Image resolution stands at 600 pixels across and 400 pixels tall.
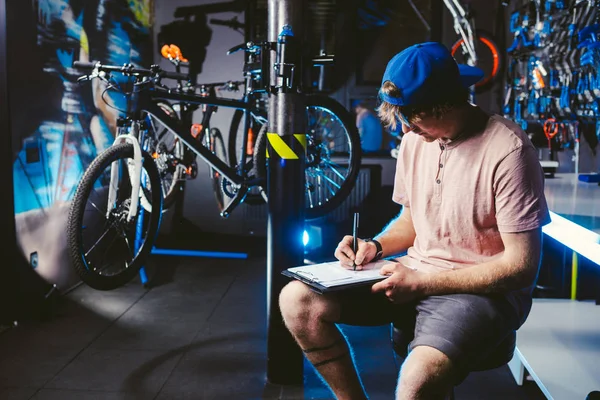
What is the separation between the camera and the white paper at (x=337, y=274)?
1480 mm

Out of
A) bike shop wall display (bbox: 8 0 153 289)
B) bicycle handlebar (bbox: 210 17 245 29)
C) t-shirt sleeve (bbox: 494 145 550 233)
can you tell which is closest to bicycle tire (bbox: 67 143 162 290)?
bike shop wall display (bbox: 8 0 153 289)

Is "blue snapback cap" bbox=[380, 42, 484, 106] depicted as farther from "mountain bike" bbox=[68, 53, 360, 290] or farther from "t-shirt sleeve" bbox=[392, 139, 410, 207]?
"mountain bike" bbox=[68, 53, 360, 290]

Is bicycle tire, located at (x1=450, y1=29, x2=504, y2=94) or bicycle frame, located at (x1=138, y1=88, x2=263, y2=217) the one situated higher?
bicycle tire, located at (x1=450, y1=29, x2=504, y2=94)

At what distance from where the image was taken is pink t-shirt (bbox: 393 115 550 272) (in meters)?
1.40

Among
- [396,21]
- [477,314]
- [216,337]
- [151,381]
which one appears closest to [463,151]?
[477,314]

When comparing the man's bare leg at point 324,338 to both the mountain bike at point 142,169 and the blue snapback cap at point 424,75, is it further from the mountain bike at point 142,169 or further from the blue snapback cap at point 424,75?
the mountain bike at point 142,169

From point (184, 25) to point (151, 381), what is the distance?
3.50 meters

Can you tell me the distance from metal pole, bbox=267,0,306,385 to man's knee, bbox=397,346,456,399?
111cm

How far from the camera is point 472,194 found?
4.83ft

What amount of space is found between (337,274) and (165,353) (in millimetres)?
1421

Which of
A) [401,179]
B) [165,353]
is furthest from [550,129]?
[165,353]

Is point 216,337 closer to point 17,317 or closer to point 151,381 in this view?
point 151,381

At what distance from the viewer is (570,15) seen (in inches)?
115

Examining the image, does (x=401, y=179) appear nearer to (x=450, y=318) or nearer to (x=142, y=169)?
(x=450, y=318)
